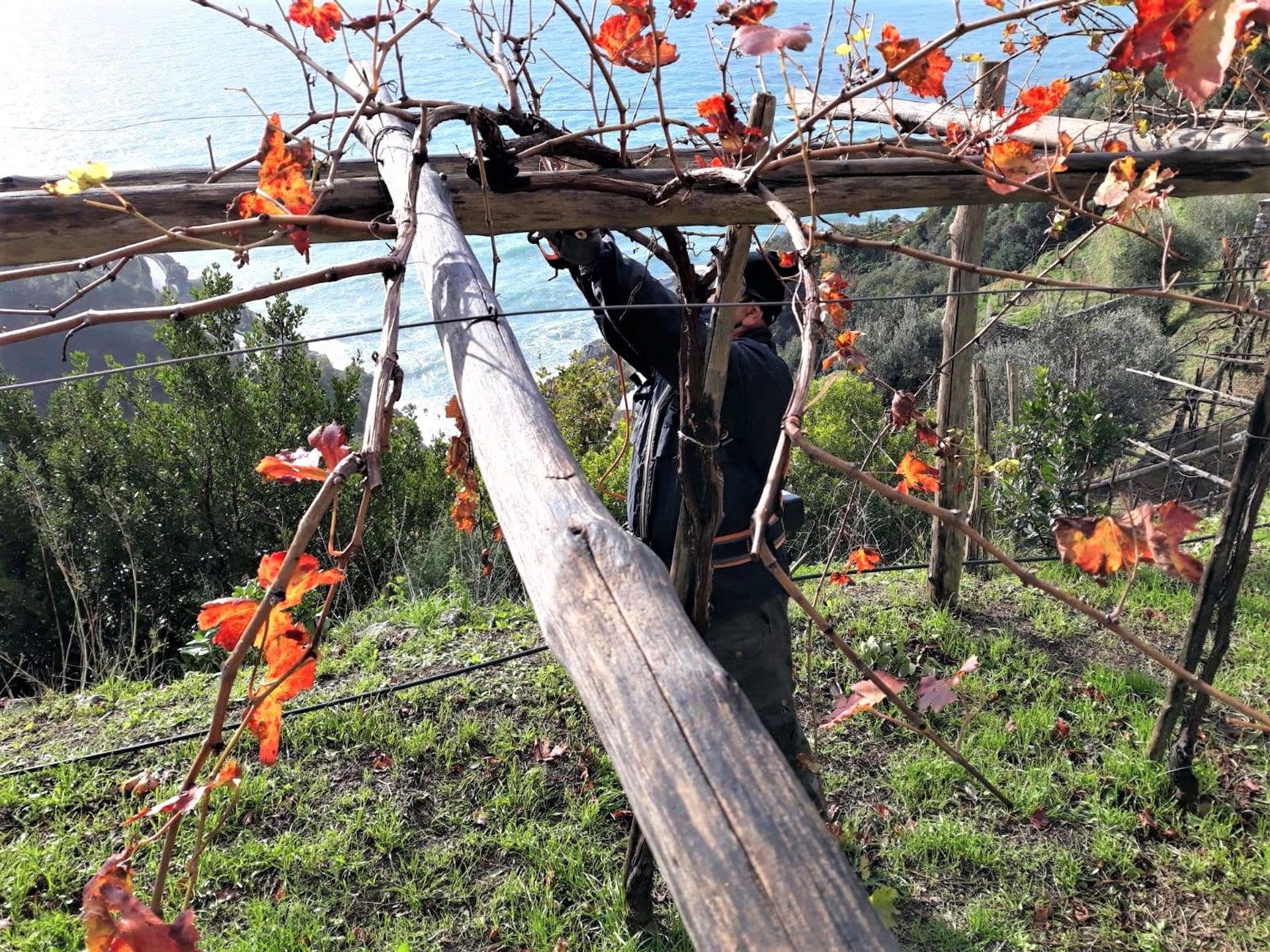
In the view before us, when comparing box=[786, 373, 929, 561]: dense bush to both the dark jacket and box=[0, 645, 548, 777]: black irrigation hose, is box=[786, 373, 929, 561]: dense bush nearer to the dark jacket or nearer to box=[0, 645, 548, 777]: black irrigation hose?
box=[0, 645, 548, 777]: black irrigation hose

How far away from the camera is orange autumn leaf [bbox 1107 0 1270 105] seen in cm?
104

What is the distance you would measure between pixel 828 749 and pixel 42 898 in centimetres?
268

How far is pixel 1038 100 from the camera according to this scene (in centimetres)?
239

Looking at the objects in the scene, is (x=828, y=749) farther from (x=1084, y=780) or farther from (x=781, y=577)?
(x=781, y=577)

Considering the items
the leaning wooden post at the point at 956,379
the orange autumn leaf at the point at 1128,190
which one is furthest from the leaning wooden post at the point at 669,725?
the leaning wooden post at the point at 956,379

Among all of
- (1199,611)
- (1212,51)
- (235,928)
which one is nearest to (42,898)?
(235,928)

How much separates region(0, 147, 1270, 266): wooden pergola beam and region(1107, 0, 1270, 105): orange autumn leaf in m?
1.04

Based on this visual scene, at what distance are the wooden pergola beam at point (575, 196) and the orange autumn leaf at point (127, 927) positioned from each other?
132 centimetres

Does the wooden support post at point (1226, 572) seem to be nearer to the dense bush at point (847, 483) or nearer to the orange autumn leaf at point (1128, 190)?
the orange autumn leaf at point (1128, 190)

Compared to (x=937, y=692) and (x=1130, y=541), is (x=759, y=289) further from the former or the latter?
(x=1130, y=541)

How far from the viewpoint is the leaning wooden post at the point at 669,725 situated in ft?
2.04

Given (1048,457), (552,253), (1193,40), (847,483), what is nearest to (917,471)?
(552,253)

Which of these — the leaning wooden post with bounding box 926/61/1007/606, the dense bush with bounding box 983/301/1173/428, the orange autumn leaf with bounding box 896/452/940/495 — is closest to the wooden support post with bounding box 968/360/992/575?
the leaning wooden post with bounding box 926/61/1007/606

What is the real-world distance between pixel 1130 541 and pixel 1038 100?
1.74 metres
